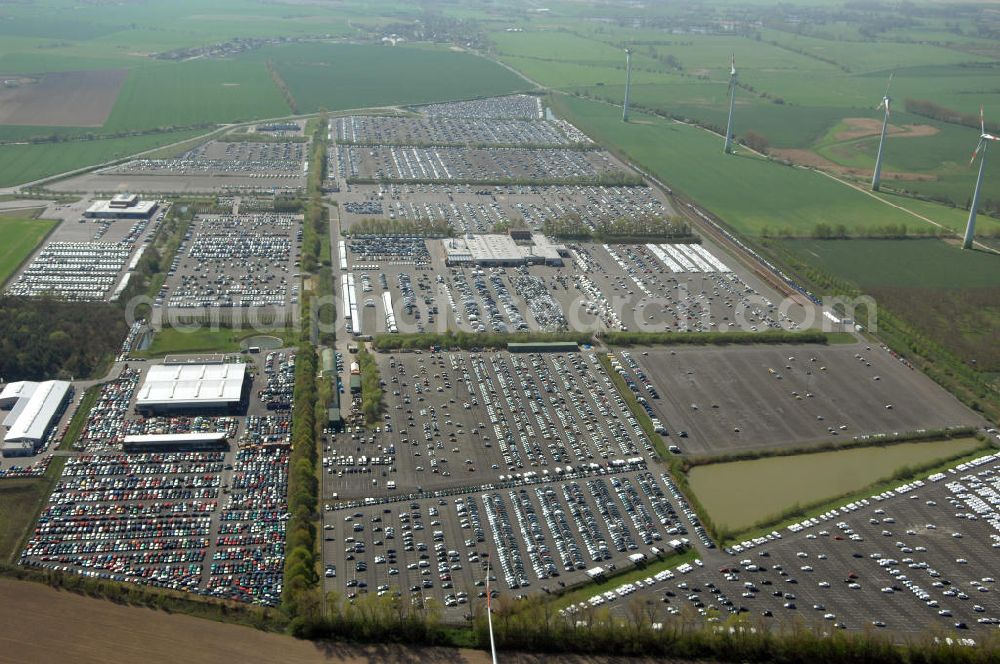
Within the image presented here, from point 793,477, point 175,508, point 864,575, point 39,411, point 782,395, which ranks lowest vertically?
point 793,477

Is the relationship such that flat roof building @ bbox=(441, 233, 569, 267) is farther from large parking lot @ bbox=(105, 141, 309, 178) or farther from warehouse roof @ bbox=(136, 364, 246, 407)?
large parking lot @ bbox=(105, 141, 309, 178)

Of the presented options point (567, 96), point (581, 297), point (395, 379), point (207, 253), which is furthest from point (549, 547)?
point (567, 96)

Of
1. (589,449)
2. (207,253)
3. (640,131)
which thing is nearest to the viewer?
(589,449)

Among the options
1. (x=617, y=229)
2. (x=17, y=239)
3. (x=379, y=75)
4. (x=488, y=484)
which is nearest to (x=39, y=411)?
(x=488, y=484)

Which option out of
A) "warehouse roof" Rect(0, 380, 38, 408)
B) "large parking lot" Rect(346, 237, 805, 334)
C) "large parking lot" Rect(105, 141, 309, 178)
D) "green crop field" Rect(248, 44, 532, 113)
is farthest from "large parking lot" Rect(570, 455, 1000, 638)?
"green crop field" Rect(248, 44, 532, 113)

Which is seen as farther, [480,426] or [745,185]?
[745,185]

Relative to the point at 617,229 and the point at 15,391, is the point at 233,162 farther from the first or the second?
the point at 15,391

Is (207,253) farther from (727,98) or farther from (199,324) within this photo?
(727,98)
